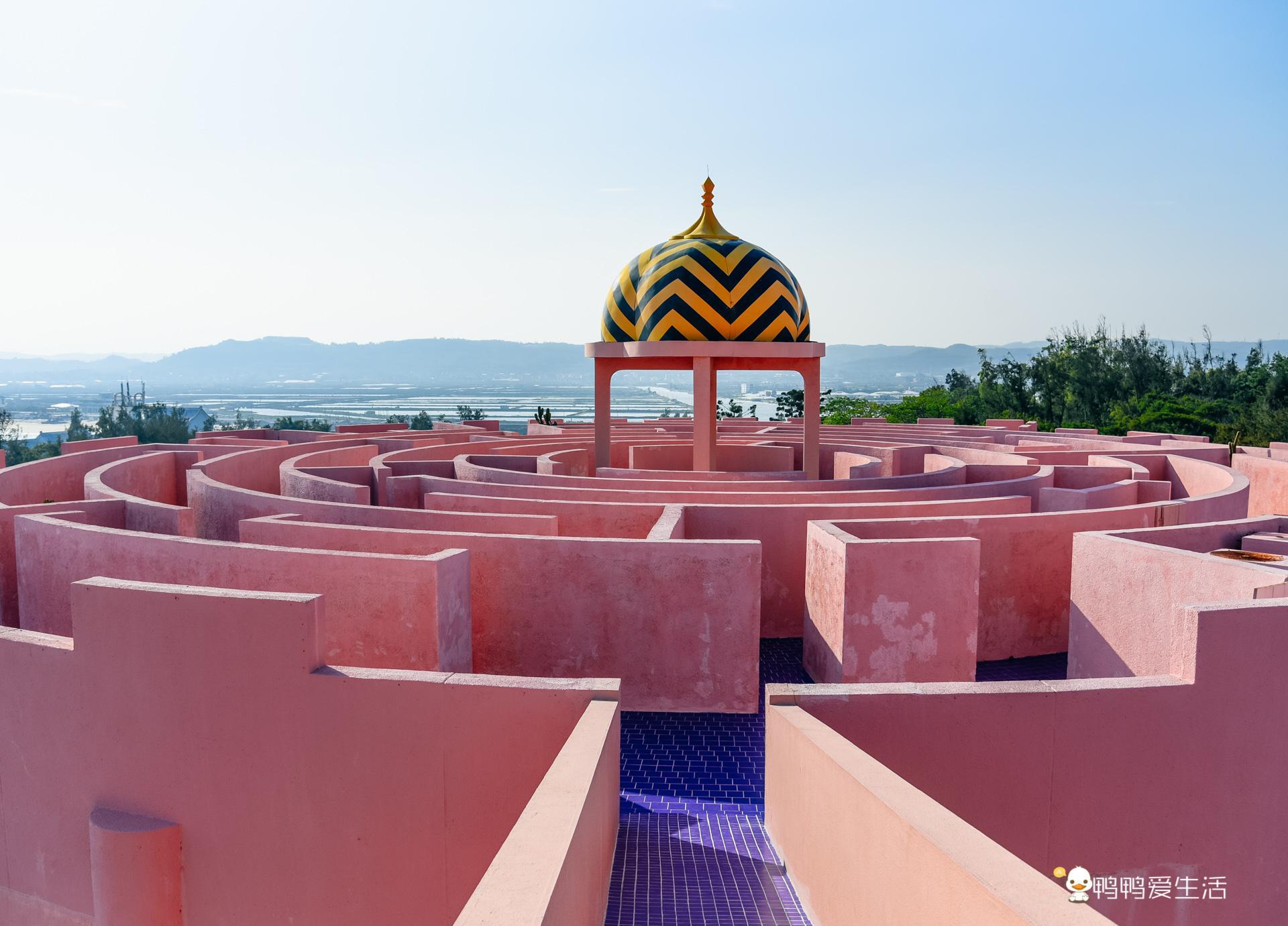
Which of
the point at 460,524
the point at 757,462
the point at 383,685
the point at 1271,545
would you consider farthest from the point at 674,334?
the point at 383,685

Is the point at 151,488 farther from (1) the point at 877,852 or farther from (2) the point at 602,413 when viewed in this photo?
(1) the point at 877,852

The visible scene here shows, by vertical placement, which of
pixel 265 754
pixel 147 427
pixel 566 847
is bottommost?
pixel 147 427

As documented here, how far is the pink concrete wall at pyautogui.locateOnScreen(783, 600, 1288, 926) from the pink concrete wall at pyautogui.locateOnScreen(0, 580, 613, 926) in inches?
99.8

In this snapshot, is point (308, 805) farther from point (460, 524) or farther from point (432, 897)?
point (460, 524)

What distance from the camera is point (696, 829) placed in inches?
311

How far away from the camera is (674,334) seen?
66.7ft

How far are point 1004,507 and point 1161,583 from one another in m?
4.62

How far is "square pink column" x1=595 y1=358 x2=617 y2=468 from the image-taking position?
2178 centimetres

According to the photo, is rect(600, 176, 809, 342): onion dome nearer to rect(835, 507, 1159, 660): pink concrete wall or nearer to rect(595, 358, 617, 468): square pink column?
rect(595, 358, 617, 468): square pink column

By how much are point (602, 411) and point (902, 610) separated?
12.9 meters

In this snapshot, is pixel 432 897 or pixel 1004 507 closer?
pixel 432 897

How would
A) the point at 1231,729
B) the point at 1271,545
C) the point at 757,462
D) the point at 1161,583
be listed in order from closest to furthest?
the point at 1231,729 < the point at 1161,583 < the point at 1271,545 < the point at 757,462

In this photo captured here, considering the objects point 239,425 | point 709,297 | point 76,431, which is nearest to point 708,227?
point 709,297

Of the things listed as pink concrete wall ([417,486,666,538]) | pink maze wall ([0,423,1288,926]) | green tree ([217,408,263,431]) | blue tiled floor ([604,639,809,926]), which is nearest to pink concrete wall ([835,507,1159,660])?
pink maze wall ([0,423,1288,926])
